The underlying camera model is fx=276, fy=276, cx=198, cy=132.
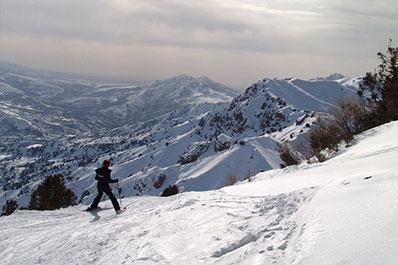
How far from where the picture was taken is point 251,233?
5098 mm

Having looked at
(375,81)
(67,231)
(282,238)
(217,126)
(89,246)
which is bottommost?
(217,126)

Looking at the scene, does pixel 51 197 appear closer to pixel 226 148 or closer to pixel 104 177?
pixel 104 177

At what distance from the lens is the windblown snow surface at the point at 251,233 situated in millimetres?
3774

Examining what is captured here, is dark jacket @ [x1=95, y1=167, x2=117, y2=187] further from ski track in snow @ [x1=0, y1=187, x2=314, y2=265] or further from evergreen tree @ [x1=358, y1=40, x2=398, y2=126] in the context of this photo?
evergreen tree @ [x1=358, y1=40, x2=398, y2=126]

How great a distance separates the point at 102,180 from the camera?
11.5 meters

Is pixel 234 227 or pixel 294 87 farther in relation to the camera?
pixel 294 87

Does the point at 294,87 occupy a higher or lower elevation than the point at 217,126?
higher

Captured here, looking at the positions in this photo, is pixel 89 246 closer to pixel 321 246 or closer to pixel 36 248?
pixel 36 248

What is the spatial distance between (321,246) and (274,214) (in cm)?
199

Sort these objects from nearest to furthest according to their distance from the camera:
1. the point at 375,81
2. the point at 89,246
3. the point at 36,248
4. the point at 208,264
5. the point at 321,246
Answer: the point at 321,246 < the point at 208,264 < the point at 89,246 < the point at 36,248 < the point at 375,81

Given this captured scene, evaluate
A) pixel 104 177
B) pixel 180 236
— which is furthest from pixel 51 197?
pixel 180 236

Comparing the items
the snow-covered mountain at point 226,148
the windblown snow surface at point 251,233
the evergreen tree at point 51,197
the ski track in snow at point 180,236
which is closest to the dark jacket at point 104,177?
the ski track in snow at point 180,236

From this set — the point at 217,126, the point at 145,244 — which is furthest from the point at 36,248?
the point at 217,126

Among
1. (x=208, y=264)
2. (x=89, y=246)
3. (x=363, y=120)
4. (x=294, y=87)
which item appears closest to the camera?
(x=208, y=264)
